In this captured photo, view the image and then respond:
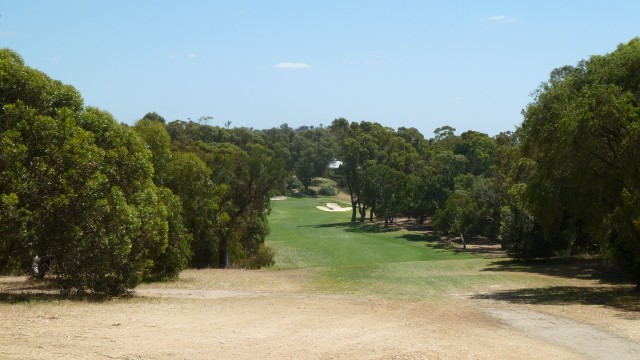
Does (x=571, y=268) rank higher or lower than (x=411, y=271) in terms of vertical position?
higher

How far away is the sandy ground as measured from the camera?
13177 millimetres

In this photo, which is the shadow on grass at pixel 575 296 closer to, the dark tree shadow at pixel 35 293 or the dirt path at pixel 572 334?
the dirt path at pixel 572 334

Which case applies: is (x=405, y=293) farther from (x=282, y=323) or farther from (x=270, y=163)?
(x=270, y=163)

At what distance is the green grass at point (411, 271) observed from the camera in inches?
1098

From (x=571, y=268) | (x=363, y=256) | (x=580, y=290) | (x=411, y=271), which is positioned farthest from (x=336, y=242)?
(x=580, y=290)

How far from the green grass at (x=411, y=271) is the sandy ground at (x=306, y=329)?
429 centimetres

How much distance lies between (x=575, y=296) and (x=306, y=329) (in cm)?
1342

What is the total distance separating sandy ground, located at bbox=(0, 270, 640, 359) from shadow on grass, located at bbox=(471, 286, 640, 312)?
1200mm

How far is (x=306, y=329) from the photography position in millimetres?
16250

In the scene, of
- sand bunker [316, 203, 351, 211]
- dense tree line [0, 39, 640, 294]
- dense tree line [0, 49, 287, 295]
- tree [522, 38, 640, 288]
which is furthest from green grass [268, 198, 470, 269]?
dense tree line [0, 49, 287, 295]

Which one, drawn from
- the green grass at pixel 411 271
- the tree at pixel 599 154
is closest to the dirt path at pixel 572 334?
the green grass at pixel 411 271

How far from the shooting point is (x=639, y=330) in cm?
1733

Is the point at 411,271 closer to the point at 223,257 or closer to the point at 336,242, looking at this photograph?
the point at 223,257

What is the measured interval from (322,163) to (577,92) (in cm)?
11058
